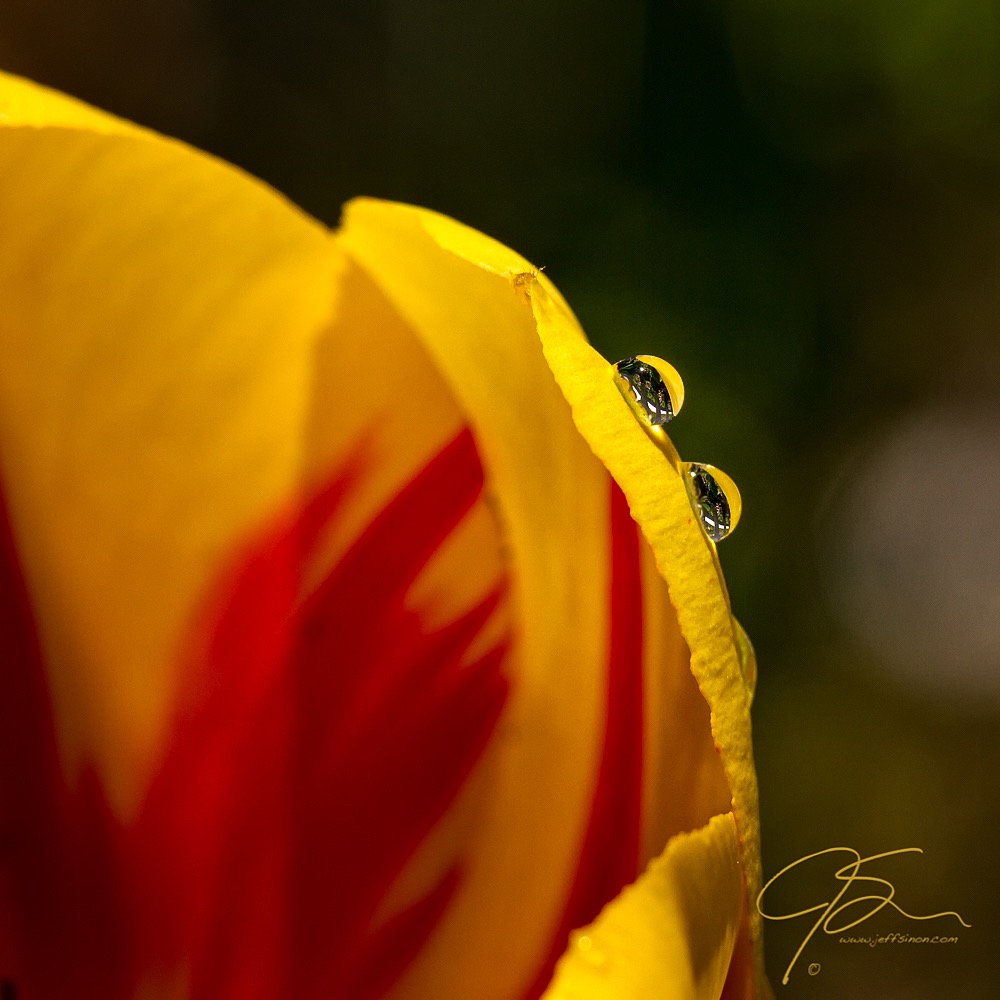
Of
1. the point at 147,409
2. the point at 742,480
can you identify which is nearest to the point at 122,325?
the point at 147,409

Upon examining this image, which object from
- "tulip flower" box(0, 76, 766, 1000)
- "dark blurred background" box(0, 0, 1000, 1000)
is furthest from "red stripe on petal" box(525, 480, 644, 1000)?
"dark blurred background" box(0, 0, 1000, 1000)

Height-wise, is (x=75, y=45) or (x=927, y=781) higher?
(x=75, y=45)

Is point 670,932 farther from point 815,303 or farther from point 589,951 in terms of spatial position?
point 815,303

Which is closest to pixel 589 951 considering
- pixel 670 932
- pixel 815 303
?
pixel 670 932

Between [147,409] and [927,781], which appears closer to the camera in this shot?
[147,409]

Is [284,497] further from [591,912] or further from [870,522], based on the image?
[870,522]

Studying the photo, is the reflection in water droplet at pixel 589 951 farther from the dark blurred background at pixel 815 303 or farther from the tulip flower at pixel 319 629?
the dark blurred background at pixel 815 303
